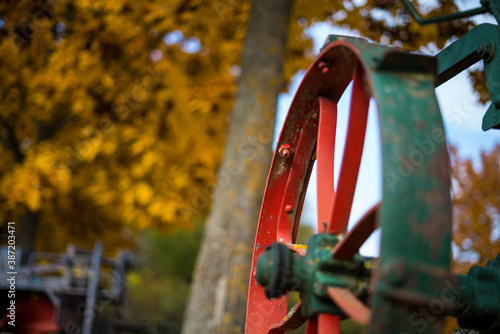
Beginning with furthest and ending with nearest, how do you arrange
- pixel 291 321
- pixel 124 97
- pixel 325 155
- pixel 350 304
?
pixel 124 97 < pixel 325 155 < pixel 291 321 < pixel 350 304

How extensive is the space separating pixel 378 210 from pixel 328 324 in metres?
0.38

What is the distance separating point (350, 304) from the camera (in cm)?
136

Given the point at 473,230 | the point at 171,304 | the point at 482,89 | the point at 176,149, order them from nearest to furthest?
1. the point at 482,89
2. the point at 176,149
3. the point at 473,230
4. the point at 171,304

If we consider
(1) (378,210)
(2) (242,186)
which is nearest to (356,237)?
(1) (378,210)

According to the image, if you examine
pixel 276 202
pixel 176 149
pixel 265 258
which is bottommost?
pixel 265 258

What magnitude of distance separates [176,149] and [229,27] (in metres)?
1.96

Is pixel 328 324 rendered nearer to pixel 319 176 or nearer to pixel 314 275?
pixel 314 275

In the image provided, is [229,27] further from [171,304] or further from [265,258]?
[171,304]

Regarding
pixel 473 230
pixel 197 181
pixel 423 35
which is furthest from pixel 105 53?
pixel 473 230

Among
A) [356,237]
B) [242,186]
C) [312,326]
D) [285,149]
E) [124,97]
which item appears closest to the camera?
[356,237]

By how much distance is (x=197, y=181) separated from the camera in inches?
300

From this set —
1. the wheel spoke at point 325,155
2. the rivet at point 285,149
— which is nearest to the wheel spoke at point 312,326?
the wheel spoke at point 325,155

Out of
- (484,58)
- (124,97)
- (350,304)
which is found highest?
(124,97)

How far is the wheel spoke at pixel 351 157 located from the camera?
164 cm
